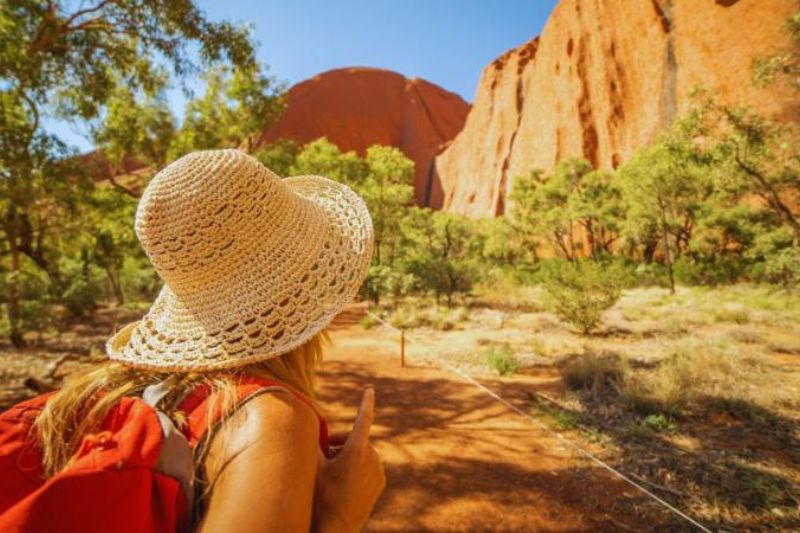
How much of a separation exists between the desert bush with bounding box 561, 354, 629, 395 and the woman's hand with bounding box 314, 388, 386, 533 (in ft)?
16.5

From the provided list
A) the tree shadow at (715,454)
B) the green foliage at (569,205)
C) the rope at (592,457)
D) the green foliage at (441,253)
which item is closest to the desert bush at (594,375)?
the tree shadow at (715,454)

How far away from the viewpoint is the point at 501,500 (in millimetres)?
3160

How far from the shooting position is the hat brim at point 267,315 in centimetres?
84

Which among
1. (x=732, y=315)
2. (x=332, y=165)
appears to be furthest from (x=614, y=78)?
(x=732, y=315)

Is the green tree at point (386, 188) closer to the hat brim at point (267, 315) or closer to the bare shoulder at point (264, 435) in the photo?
the hat brim at point (267, 315)

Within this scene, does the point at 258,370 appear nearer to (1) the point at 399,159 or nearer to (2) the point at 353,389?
(2) the point at 353,389

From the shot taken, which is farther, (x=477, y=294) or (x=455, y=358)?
(x=477, y=294)

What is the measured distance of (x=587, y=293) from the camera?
903cm

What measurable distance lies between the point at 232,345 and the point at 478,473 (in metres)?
3.28

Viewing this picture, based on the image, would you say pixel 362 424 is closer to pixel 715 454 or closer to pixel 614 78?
pixel 715 454

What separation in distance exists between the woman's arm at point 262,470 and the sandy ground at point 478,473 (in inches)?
103

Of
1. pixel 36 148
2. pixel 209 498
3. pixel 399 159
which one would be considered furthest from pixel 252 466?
pixel 399 159

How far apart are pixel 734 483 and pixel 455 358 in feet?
14.3

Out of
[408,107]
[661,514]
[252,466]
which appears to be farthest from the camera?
[408,107]
